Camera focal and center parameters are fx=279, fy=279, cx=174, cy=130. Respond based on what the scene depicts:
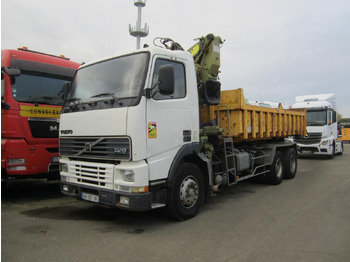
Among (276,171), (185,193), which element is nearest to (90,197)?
(185,193)

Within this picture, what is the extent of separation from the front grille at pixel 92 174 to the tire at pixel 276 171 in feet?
16.8

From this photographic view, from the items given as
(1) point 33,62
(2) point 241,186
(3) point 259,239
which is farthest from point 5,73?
(2) point 241,186

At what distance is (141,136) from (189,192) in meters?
1.45

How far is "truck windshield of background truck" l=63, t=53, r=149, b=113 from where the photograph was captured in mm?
4109

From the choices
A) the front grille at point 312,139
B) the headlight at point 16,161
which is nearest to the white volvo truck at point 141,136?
the headlight at point 16,161

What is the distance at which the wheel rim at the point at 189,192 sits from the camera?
4613 mm

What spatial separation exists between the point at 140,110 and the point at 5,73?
358 centimetres

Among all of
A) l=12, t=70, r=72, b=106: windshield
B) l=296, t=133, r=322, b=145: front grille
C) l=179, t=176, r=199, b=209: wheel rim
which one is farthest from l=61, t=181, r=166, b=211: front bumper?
l=296, t=133, r=322, b=145: front grille

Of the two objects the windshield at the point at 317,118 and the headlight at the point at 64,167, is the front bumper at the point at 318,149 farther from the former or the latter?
the headlight at the point at 64,167

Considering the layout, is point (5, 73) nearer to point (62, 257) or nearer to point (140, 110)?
point (140, 110)

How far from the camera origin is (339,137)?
16.3m

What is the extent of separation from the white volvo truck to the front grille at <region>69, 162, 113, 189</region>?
0.01 metres

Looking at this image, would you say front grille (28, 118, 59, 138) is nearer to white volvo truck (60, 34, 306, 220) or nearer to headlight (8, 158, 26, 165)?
headlight (8, 158, 26, 165)

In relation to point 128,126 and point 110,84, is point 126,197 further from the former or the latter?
point 110,84
